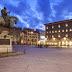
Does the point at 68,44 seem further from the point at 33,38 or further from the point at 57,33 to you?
the point at 33,38

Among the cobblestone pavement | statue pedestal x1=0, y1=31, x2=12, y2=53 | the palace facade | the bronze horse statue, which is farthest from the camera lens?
the palace facade

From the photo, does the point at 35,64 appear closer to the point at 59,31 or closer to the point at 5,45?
the point at 5,45

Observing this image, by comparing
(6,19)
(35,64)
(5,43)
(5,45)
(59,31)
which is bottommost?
(35,64)

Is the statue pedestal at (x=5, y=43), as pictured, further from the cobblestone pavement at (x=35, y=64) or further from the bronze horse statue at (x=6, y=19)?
the cobblestone pavement at (x=35, y=64)

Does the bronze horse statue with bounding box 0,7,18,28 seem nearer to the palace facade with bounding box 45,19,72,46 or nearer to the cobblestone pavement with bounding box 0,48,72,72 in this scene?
the cobblestone pavement with bounding box 0,48,72,72

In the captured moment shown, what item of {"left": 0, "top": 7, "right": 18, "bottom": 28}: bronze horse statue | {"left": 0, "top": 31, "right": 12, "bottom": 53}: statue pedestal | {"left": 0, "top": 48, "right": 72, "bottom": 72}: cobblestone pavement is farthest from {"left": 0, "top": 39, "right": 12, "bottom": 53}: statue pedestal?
{"left": 0, "top": 48, "right": 72, "bottom": 72}: cobblestone pavement

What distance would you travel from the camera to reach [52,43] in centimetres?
10569

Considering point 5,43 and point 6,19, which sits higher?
point 6,19

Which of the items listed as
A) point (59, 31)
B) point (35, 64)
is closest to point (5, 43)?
point (35, 64)

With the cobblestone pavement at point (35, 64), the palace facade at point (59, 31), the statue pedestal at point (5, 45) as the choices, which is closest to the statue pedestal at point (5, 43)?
the statue pedestal at point (5, 45)

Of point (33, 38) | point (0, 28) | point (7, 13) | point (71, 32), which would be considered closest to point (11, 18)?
point (7, 13)

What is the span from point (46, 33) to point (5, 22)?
10028 cm

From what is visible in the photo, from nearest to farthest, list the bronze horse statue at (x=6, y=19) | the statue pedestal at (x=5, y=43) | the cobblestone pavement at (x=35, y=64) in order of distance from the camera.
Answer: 1. the cobblestone pavement at (x=35, y=64)
2. the statue pedestal at (x=5, y=43)
3. the bronze horse statue at (x=6, y=19)

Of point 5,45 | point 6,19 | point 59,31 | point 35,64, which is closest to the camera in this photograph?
point 35,64
